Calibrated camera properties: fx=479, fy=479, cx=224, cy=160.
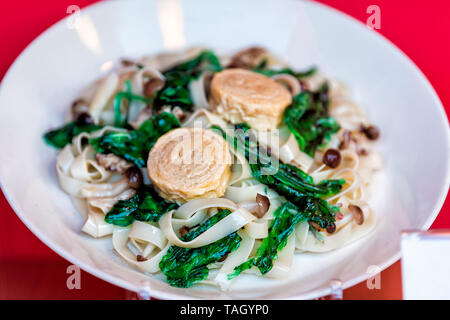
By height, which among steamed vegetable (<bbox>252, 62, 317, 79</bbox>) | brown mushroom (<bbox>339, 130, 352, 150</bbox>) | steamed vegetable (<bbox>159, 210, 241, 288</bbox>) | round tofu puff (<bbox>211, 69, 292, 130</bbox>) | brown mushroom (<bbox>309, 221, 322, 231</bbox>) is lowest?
steamed vegetable (<bbox>159, 210, 241, 288</bbox>)

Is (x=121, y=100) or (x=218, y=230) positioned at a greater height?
(x=121, y=100)

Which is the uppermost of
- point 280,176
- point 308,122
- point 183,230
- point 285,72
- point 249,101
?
point 285,72

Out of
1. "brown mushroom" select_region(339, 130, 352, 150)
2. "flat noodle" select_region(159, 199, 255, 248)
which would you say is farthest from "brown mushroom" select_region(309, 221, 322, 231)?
"brown mushroom" select_region(339, 130, 352, 150)

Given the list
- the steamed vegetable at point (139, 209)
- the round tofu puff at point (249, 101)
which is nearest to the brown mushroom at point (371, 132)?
the round tofu puff at point (249, 101)

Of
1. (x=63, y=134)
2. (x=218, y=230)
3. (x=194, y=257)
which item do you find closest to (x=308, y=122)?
(x=218, y=230)

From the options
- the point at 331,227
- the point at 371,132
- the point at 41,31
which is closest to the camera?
the point at 331,227

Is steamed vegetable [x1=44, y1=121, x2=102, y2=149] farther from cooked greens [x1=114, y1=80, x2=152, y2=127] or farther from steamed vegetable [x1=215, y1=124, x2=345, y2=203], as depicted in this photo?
steamed vegetable [x1=215, y1=124, x2=345, y2=203]

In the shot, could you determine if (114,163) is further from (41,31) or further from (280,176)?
(41,31)
